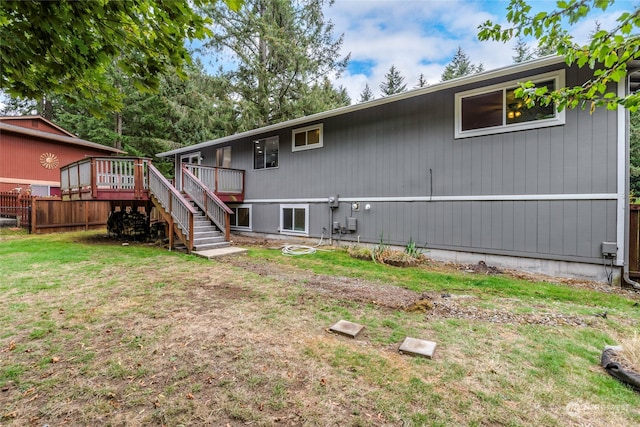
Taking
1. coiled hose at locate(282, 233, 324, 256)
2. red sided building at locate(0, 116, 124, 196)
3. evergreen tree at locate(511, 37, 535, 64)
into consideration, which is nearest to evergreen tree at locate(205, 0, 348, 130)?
coiled hose at locate(282, 233, 324, 256)

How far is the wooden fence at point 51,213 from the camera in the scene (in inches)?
440

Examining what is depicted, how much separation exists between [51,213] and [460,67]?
3308 cm

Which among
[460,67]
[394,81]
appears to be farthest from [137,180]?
[460,67]

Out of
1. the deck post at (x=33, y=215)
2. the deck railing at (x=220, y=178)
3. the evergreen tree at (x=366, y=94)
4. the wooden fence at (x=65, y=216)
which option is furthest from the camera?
the evergreen tree at (x=366, y=94)

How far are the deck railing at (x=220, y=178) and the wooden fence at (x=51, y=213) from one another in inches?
253

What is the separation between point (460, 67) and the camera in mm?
28094

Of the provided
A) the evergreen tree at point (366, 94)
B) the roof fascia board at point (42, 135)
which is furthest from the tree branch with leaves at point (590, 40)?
the evergreen tree at point (366, 94)

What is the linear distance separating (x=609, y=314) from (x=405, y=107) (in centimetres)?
593

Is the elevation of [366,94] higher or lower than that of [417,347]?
higher

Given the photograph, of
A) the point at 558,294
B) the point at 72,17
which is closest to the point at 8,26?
the point at 72,17

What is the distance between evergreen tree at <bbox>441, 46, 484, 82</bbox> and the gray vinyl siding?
24110 mm

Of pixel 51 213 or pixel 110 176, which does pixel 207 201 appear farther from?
pixel 51 213

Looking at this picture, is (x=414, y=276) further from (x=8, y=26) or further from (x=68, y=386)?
(x=8, y=26)

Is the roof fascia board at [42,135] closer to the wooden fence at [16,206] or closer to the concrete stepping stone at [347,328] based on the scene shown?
the wooden fence at [16,206]
